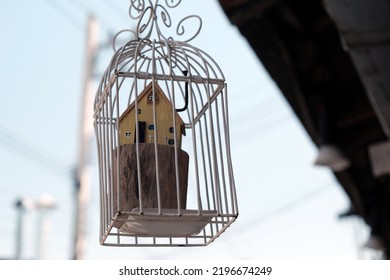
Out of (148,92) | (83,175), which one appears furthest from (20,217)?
(148,92)

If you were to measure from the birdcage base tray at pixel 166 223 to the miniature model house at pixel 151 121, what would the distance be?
169 mm

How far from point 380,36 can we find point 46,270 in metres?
1.07

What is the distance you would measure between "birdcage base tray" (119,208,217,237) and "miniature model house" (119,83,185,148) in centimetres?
17

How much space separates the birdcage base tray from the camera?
1.39 metres

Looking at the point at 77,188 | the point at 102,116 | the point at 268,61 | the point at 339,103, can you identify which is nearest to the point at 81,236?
the point at 77,188

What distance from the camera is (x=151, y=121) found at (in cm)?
157

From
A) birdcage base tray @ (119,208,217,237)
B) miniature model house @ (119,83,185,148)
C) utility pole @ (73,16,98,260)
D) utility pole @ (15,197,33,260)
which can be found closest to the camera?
birdcage base tray @ (119,208,217,237)

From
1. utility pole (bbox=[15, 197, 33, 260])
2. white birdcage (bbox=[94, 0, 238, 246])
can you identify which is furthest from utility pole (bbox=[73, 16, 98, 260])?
white birdcage (bbox=[94, 0, 238, 246])

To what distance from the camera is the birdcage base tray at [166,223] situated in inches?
54.9

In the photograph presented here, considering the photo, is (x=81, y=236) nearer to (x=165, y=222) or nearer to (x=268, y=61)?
(x=268, y=61)

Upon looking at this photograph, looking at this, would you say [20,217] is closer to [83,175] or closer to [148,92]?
[83,175]

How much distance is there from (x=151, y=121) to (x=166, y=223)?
0.23 m

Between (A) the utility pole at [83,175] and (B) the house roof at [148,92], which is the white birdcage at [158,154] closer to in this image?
(B) the house roof at [148,92]

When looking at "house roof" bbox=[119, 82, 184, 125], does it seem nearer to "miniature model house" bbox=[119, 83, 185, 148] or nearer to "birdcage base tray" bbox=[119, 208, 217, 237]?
"miniature model house" bbox=[119, 83, 185, 148]
